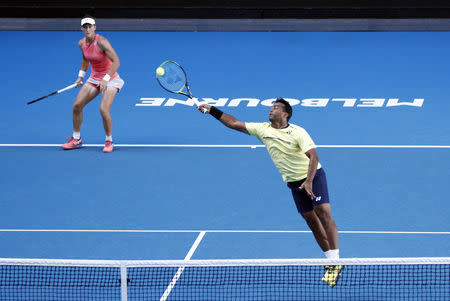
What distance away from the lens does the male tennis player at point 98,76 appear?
10.9 m

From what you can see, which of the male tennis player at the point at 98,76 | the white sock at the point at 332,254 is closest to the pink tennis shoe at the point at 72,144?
the male tennis player at the point at 98,76

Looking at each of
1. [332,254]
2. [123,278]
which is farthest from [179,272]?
[123,278]

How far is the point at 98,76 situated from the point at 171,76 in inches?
122

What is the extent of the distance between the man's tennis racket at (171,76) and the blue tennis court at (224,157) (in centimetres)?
145

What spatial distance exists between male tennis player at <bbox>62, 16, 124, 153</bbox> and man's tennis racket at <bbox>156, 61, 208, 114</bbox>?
2.54 meters

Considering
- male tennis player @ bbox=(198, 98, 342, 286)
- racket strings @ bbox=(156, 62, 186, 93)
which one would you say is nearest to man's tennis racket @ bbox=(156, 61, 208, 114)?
racket strings @ bbox=(156, 62, 186, 93)

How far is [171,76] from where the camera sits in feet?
27.7

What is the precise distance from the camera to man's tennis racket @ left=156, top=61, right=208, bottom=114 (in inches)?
329

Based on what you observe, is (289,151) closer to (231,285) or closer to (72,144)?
(231,285)

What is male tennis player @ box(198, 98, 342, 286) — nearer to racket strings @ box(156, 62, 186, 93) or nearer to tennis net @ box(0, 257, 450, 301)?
tennis net @ box(0, 257, 450, 301)

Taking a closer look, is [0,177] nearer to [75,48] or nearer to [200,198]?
[200,198]

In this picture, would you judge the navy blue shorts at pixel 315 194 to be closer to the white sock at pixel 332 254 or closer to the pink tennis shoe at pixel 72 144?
the white sock at pixel 332 254

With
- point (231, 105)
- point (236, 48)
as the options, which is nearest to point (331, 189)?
point (231, 105)

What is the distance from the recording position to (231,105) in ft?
45.3
